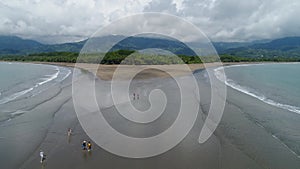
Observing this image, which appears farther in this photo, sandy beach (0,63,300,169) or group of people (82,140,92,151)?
group of people (82,140,92,151)

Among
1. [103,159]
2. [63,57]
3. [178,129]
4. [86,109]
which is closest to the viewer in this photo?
[103,159]

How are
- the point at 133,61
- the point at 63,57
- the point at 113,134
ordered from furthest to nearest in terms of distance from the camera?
the point at 63,57 → the point at 133,61 → the point at 113,134

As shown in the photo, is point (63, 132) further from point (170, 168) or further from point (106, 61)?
point (106, 61)

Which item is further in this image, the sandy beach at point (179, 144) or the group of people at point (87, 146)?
the group of people at point (87, 146)

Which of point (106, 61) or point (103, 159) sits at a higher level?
point (106, 61)

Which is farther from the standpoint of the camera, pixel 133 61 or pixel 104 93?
pixel 133 61

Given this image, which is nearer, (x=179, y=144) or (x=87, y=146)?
(x=87, y=146)

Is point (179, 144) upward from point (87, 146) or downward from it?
downward

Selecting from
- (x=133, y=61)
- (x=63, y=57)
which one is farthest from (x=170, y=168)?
(x=63, y=57)
